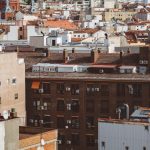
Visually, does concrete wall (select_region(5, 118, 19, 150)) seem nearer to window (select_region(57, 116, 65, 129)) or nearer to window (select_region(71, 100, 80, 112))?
window (select_region(57, 116, 65, 129))

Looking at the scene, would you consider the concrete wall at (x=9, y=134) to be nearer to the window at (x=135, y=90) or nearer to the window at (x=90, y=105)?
the window at (x=135, y=90)

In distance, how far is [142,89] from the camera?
65.7 metres

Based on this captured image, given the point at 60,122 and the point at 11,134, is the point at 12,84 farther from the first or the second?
the point at 11,134

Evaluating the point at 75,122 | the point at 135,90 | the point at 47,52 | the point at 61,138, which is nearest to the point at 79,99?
the point at 75,122

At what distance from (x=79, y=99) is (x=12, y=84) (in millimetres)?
5700

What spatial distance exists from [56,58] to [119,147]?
→ 29.5 m

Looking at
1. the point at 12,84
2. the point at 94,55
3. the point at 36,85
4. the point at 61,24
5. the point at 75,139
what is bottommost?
the point at 75,139

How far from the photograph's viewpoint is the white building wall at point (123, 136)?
48.3 m

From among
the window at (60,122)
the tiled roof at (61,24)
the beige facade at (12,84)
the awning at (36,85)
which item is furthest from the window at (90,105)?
the tiled roof at (61,24)

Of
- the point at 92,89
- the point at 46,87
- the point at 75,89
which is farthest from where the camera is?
the point at 46,87

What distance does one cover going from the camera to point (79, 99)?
221ft

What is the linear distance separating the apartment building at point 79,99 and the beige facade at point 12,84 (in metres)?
1.95

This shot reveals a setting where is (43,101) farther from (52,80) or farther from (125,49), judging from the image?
(125,49)

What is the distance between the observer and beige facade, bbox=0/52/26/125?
209 feet
